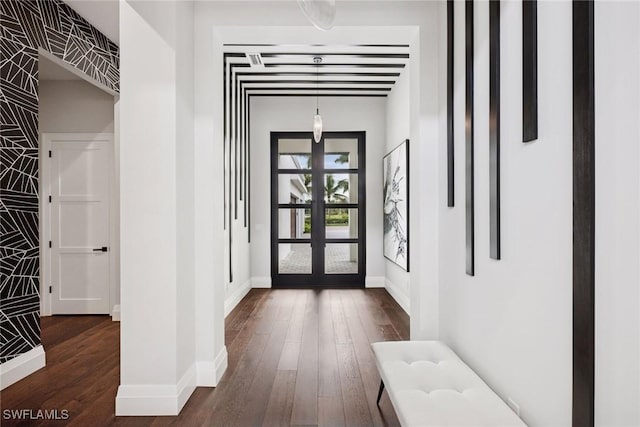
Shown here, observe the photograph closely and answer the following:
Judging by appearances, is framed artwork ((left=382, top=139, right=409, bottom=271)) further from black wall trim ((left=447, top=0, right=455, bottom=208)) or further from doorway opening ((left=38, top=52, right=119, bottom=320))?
doorway opening ((left=38, top=52, right=119, bottom=320))

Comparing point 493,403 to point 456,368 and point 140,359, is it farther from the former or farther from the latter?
point 140,359

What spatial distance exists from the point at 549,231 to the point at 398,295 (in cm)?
406

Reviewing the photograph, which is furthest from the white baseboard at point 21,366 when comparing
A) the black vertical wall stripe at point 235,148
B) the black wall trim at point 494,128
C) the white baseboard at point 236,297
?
the black wall trim at point 494,128

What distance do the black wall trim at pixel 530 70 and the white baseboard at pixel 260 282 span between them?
537cm

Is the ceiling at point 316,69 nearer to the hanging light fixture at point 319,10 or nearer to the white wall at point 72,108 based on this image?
the white wall at point 72,108

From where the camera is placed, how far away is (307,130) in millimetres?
6562

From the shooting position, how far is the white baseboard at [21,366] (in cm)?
297

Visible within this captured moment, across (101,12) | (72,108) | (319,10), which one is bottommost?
(319,10)

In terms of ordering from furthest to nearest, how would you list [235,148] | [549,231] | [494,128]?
[235,148], [494,128], [549,231]

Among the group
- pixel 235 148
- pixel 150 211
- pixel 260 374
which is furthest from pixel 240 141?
pixel 260 374

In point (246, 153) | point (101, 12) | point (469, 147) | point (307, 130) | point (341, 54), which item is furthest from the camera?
point (307, 130)

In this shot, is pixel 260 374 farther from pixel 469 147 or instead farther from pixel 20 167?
pixel 20 167

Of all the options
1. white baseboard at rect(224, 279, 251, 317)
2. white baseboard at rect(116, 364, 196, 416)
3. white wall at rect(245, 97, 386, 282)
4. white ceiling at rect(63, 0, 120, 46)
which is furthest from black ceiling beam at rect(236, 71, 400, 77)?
white baseboard at rect(116, 364, 196, 416)

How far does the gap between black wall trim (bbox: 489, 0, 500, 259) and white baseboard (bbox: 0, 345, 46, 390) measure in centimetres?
343
